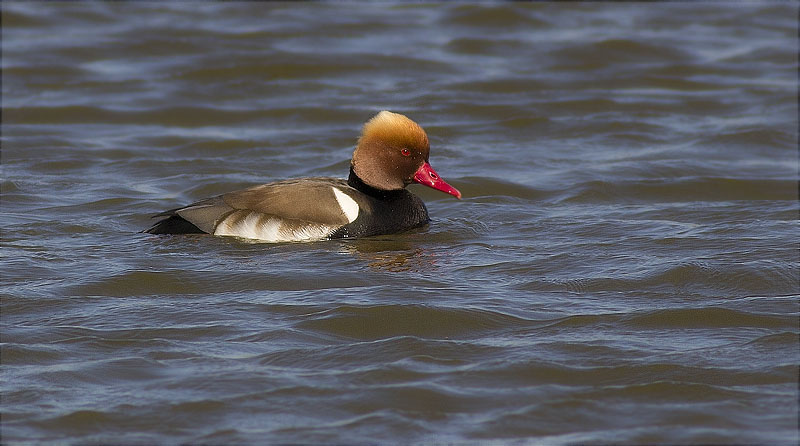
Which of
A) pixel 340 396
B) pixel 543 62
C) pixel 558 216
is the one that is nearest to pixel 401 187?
pixel 558 216

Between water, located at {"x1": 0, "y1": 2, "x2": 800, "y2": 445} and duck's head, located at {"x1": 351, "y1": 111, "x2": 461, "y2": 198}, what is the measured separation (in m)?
0.51

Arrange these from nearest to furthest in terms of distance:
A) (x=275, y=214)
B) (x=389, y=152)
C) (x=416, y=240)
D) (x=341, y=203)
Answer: (x=275, y=214) < (x=341, y=203) < (x=416, y=240) < (x=389, y=152)

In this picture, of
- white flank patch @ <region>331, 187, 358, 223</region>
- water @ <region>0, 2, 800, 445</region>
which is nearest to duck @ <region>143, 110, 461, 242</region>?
white flank patch @ <region>331, 187, 358, 223</region>

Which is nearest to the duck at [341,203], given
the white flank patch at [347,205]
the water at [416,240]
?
the white flank patch at [347,205]

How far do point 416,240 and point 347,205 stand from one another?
0.57m

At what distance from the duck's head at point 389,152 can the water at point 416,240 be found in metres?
0.51

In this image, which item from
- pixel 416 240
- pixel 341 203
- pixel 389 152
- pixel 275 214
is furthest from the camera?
pixel 389 152

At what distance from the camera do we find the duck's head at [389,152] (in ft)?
31.2

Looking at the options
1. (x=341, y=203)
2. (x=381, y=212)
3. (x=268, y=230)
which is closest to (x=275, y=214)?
(x=268, y=230)

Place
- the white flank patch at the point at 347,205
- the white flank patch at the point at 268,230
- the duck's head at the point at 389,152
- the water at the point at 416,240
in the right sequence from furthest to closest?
the duck's head at the point at 389,152 < the white flank patch at the point at 347,205 < the white flank patch at the point at 268,230 < the water at the point at 416,240

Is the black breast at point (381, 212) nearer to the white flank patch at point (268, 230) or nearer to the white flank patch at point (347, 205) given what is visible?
the white flank patch at point (347, 205)

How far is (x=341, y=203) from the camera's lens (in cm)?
922

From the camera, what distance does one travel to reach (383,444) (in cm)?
570

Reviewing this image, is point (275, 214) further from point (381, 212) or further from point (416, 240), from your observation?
point (416, 240)
